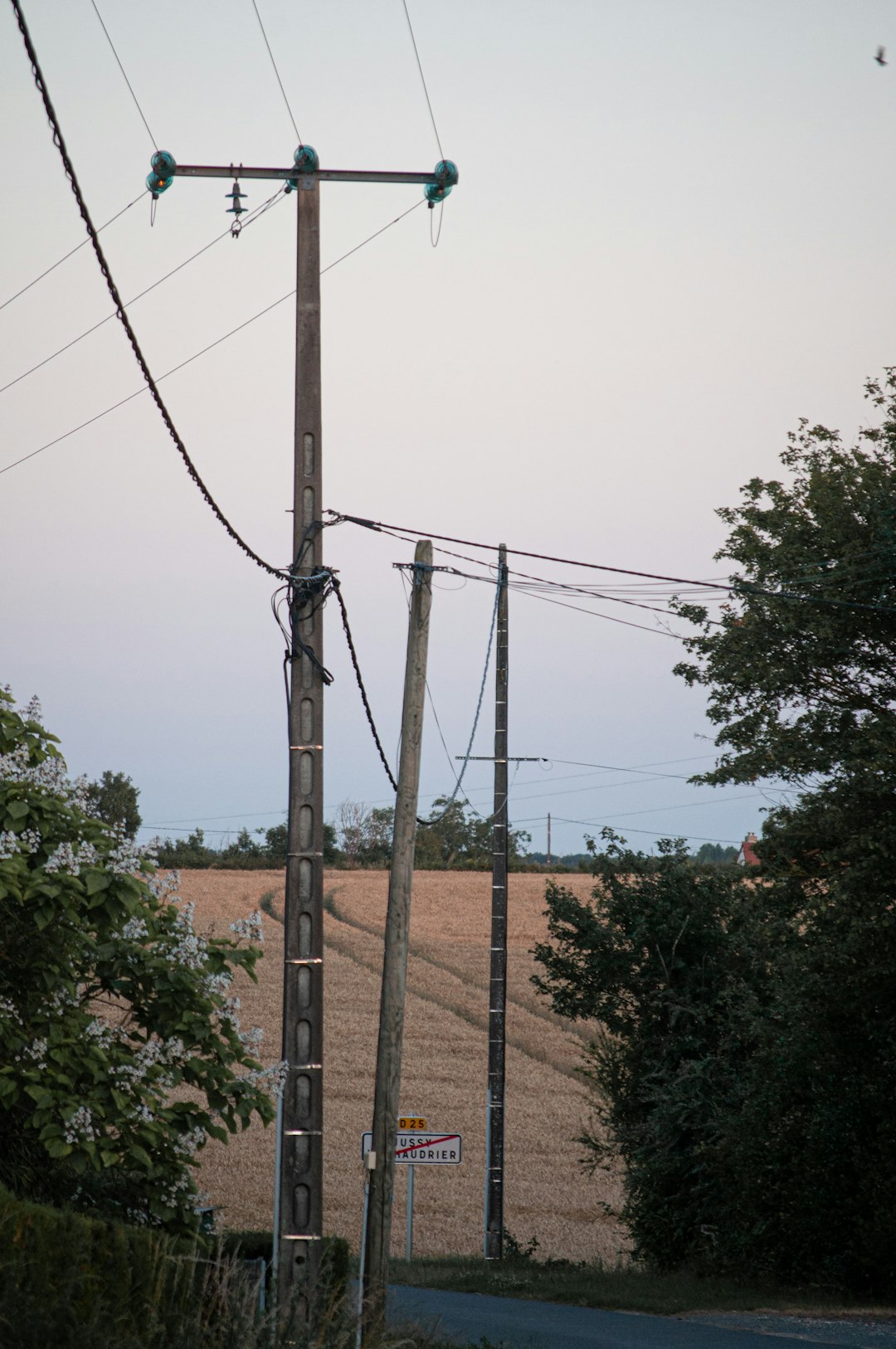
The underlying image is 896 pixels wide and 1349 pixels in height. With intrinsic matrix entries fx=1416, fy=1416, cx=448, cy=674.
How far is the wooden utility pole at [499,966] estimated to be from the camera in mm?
22422

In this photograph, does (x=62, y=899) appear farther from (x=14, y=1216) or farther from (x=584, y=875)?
(x=584, y=875)

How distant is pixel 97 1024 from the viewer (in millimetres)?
10242

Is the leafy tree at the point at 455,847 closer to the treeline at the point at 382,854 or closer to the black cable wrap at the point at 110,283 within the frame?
the treeline at the point at 382,854

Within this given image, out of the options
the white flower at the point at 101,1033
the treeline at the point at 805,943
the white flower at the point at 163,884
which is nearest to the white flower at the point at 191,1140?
the white flower at the point at 101,1033

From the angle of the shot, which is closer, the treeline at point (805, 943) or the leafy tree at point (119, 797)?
the treeline at point (805, 943)

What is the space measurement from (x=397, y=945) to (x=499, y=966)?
9053 millimetres

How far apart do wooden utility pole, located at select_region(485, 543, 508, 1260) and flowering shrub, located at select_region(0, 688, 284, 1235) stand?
11.3 meters

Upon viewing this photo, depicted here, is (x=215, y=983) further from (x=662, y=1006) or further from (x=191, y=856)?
(x=191, y=856)

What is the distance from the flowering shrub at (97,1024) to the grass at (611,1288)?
11.6 meters

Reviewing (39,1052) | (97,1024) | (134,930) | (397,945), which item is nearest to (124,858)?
(134,930)

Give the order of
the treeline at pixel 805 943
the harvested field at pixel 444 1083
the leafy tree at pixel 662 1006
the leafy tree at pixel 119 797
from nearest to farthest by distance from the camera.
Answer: the treeline at pixel 805 943
the leafy tree at pixel 662 1006
the harvested field at pixel 444 1083
the leafy tree at pixel 119 797

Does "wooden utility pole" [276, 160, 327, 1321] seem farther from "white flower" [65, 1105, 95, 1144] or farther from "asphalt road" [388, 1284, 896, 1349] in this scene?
"asphalt road" [388, 1284, 896, 1349]

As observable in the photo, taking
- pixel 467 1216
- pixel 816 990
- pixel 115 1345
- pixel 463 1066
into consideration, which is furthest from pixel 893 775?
pixel 463 1066

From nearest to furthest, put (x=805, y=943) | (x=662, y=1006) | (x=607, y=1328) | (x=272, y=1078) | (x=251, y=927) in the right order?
(x=272, y=1078) < (x=251, y=927) < (x=607, y=1328) < (x=805, y=943) < (x=662, y=1006)
